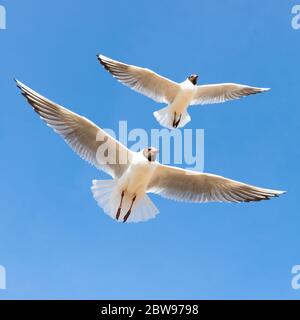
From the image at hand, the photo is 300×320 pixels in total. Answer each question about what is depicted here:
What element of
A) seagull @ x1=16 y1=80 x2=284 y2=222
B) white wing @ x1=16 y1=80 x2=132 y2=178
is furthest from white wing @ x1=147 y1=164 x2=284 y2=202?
white wing @ x1=16 y1=80 x2=132 y2=178

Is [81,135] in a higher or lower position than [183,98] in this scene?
lower

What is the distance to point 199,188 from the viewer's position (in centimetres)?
735

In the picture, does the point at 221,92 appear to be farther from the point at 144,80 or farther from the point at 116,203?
the point at 116,203

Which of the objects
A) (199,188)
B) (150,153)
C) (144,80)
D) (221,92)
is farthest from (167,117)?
(150,153)

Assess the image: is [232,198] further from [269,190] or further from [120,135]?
[120,135]

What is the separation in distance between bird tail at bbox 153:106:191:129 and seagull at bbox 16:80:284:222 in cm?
244

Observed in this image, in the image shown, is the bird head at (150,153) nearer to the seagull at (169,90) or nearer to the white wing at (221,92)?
the seagull at (169,90)

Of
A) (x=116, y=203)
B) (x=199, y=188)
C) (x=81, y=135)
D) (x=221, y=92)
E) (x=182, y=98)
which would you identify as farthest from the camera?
(x=221, y=92)

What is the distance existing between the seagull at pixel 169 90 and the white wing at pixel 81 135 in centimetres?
260

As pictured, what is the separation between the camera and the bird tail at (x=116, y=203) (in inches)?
279

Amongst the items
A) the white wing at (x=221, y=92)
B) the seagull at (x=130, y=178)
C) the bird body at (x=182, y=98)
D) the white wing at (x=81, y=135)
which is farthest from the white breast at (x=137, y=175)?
the white wing at (x=221, y=92)

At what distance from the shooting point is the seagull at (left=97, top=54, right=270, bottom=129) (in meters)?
9.62

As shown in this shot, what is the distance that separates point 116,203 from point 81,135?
0.76 meters
